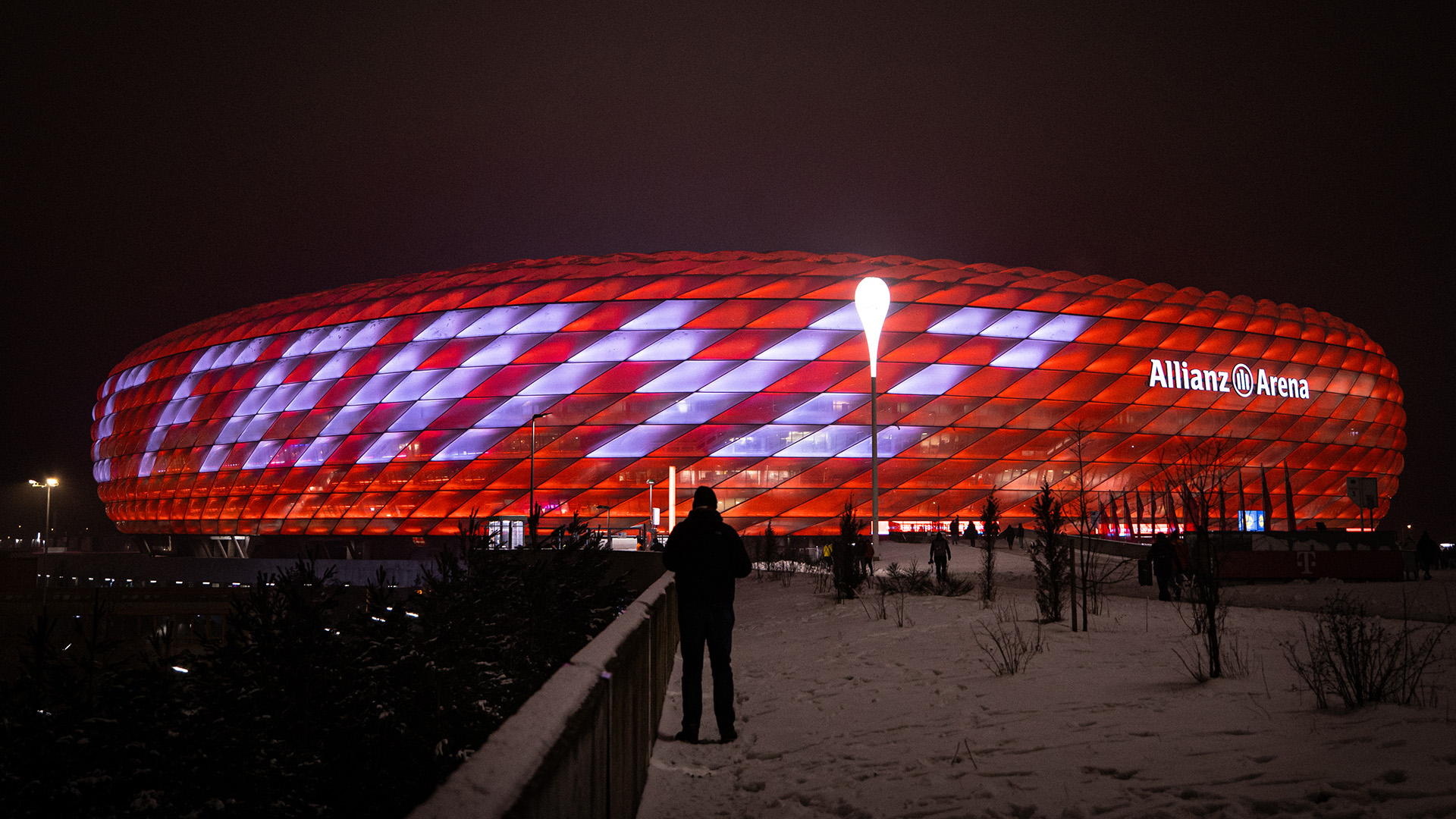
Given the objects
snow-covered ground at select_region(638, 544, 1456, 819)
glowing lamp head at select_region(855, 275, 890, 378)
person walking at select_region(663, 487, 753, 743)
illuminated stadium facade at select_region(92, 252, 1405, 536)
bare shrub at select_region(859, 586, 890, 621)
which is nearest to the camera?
snow-covered ground at select_region(638, 544, 1456, 819)

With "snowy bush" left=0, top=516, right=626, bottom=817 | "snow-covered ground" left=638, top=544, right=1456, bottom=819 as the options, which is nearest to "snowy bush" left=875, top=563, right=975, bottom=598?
"snow-covered ground" left=638, top=544, right=1456, bottom=819

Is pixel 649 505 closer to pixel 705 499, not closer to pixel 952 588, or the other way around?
pixel 952 588

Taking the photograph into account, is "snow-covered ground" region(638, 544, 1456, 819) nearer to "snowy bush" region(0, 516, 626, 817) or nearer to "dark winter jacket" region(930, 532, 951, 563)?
"snowy bush" region(0, 516, 626, 817)

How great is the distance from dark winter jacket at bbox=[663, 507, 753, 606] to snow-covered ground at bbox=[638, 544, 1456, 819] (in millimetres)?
970

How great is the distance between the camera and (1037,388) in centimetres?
4991

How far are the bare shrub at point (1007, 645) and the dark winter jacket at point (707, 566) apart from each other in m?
2.61

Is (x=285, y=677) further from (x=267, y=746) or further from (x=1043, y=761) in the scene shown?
(x=1043, y=761)

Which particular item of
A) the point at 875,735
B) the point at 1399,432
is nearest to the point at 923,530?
the point at 1399,432

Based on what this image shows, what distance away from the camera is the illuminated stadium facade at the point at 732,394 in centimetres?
4788

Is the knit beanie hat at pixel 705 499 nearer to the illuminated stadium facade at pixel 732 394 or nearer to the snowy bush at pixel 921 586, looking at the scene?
the snowy bush at pixel 921 586

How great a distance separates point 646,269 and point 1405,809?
47.0 m

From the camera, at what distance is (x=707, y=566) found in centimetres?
666

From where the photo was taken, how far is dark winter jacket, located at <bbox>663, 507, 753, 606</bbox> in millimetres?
6668

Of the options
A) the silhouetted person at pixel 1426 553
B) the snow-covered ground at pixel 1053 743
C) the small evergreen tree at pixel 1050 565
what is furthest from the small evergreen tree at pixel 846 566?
the silhouetted person at pixel 1426 553
